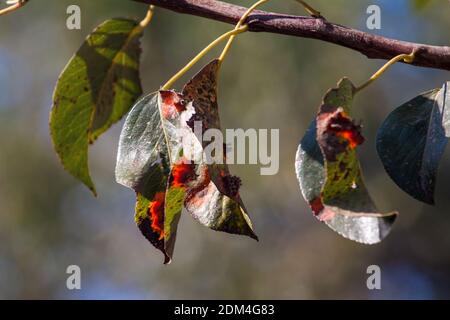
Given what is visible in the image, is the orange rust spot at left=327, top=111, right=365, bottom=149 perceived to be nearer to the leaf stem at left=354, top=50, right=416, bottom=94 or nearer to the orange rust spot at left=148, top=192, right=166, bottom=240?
the leaf stem at left=354, top=50, right=416, bottom=94

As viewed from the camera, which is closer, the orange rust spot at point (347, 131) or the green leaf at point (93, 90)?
the orange rust spot at point (347, 131)

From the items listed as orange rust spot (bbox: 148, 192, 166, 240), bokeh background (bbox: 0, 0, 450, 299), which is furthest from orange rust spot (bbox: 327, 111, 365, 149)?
bokeh background (bbox: 0, 0, 450, 299)

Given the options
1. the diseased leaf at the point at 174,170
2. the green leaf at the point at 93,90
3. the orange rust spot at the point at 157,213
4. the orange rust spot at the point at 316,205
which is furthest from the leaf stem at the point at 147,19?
the orange rust spot at the point at 316,205

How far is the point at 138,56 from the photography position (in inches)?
41.6

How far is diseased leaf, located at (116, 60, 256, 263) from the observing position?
0.82 metres

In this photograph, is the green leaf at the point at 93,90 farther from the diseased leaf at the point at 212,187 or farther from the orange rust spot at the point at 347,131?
the orange rust spot at the point at 347,131

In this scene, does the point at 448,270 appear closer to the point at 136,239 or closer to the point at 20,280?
the point at 136,239

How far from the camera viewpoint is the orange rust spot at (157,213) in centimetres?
85

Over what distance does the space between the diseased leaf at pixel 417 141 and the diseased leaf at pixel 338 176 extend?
9 cm

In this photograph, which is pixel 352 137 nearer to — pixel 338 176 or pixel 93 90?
pixel 338 176

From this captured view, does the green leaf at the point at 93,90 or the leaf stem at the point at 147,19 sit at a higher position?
the leaf stem at the point at 147,19

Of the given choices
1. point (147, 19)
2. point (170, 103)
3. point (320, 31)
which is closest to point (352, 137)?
point (320, 31)

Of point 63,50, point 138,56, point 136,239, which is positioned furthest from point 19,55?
point 138,56

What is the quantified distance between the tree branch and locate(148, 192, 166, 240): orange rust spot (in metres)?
0.23
